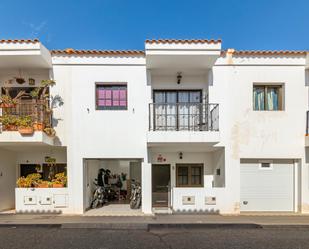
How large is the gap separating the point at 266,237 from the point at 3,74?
1173 cm

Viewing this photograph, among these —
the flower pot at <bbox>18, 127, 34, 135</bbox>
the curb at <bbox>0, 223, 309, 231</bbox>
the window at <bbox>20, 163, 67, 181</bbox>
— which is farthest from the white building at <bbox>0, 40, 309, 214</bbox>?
the curb at <bbox>0, 223, 309, 231</bbox>

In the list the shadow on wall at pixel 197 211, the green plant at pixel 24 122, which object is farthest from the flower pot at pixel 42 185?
the shadow on wall at pixel 197 211

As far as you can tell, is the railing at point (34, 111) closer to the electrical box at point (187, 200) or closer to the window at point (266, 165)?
the electrical box at point (187, 200)

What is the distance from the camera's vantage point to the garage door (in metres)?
9.93

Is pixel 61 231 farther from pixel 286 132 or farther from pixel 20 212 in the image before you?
pixel 286 132

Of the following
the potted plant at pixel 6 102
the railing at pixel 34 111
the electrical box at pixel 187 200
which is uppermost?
the potted plant at pixel 6 102

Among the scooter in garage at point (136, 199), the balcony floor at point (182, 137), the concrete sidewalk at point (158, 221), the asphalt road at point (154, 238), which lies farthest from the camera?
A: the scooter in garage at point (136, 199)

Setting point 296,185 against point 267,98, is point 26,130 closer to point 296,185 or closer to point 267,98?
point 267,98

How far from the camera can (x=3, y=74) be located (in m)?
10.0

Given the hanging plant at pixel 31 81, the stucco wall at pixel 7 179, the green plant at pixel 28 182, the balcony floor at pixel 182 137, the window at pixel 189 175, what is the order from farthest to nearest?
the window at pixel 189 175 → the stucco wall at pixel 7 179 → the hanging plant at pixel 31 81 → the green plant at pixel 28 182 → the balcony floor at pixel 182 137

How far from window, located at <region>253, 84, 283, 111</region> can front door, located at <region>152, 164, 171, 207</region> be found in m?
4.81

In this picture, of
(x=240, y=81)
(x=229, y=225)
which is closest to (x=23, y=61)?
(x=240, y=81)

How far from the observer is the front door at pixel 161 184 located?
1084cm

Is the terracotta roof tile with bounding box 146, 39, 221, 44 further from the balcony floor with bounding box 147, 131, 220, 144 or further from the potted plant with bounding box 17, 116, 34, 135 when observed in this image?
the potted plant with bounding box 17, 116, 34, 135
